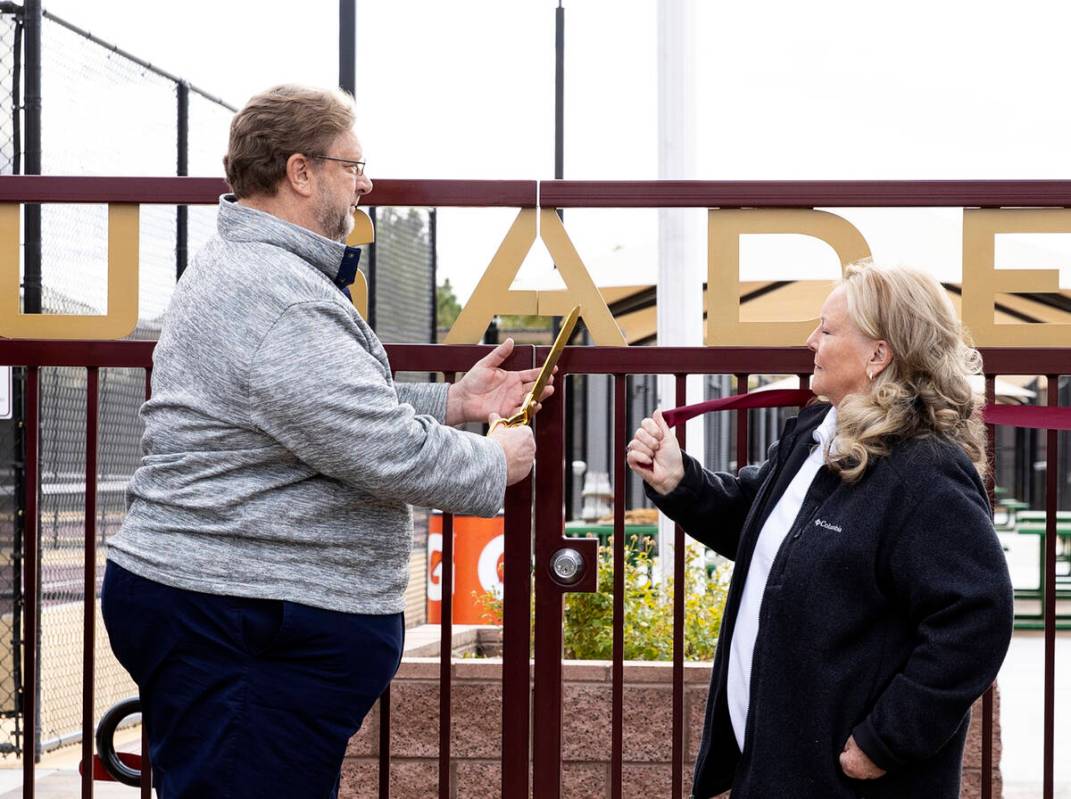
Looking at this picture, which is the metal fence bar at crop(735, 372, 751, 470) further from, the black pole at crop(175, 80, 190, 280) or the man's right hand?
the black pole at crop(175, 80, 190, 280)

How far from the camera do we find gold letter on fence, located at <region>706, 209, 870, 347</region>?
2900mm

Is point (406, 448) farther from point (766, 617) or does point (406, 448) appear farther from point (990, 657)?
point (990, 657)

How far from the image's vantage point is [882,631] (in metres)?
2.18

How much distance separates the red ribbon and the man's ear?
0.85 meters

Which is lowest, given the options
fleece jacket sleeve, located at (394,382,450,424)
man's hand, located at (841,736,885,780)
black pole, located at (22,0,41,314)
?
man's hand, located at (841,736,885,780)

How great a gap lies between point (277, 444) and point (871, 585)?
0.99 meters

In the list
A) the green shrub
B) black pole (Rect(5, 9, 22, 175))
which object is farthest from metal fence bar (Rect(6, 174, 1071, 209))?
black pole (Rect(5, 9, 22, 175))

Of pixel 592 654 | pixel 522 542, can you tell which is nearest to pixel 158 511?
pixel 522 542

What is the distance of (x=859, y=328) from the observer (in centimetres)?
230

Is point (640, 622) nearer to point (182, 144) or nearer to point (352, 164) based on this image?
point (352, 164)

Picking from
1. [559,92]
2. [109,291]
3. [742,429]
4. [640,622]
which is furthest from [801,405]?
[559,92]

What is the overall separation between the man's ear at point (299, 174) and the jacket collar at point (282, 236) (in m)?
0.06

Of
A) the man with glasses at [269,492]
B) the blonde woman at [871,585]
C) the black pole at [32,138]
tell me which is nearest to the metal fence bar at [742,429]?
the blonde woman at [871,585]

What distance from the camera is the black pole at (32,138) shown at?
554 centimetres
